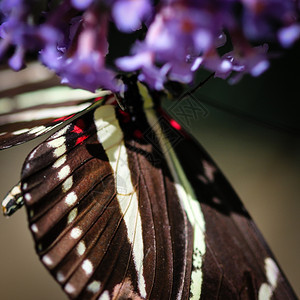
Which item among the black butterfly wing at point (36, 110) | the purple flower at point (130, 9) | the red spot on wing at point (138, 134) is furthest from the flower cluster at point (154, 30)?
the red spot on wing at point (138, 134)

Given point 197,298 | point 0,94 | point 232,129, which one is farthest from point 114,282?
point 232,129

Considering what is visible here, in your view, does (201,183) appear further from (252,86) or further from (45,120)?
(252,86)

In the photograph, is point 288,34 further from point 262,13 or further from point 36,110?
point 36,110

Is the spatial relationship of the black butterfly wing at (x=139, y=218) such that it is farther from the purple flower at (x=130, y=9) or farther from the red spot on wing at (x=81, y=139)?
the purple flower at (x=130, y=9)

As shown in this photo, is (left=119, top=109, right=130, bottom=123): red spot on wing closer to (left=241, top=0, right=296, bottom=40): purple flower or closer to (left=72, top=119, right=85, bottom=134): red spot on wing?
(left=72, top=119, right=85, bottom=134): red spot on wing

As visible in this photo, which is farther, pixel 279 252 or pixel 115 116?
pixel 279 252

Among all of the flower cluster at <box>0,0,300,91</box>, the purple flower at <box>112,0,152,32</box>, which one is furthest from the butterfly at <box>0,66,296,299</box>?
the purple flower at <box>112,0,152,32</box>

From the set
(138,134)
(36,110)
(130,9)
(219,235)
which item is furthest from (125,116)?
(130,9)
